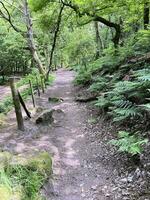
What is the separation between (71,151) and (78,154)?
33 cm

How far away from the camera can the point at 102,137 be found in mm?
8383

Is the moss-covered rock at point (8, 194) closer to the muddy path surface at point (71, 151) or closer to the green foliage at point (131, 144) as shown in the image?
the muddy path surface at point (71, 151)

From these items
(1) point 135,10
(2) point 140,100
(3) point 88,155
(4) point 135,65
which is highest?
(1) point 135,10

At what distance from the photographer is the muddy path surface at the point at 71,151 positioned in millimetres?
5738

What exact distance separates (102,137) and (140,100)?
1.52m

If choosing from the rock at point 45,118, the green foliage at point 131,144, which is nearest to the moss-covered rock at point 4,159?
the green foliage at point 131,144

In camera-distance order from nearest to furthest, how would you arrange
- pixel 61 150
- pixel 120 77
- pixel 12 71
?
pixel 61 150 < pixel 120 77 < pixel 12 71

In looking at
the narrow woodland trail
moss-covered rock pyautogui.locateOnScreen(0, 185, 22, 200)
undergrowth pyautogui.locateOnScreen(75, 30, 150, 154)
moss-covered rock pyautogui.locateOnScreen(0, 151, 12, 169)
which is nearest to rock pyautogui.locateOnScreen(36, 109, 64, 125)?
the narrow woodland trail

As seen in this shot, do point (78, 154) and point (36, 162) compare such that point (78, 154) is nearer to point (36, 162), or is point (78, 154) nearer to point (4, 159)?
point (36, 162)

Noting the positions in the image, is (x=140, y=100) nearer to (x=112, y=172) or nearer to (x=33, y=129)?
(x=112, y=172)

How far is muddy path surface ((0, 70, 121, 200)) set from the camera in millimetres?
5738

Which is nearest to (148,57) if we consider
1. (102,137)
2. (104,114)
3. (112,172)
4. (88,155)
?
(104,114)

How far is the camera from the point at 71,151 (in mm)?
7902

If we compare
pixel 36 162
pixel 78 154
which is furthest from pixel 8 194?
pixel 78 154
